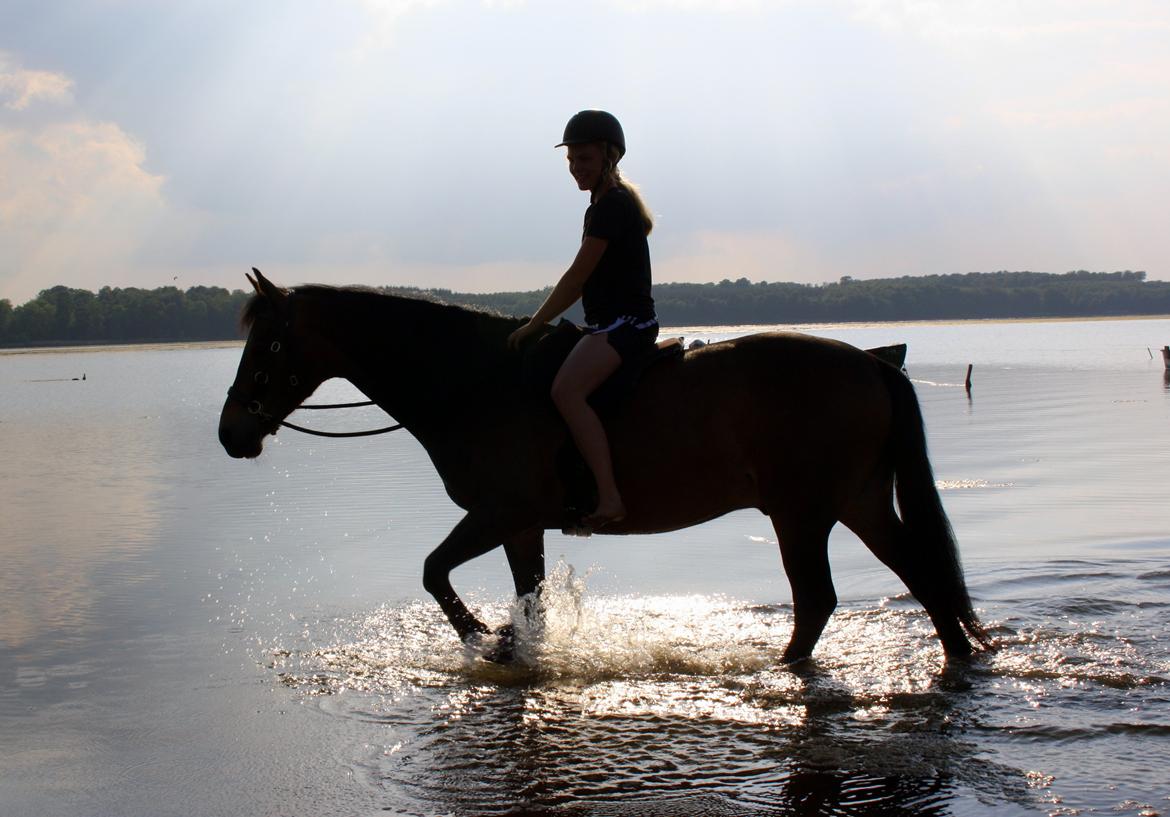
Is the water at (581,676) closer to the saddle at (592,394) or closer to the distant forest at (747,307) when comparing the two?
the saddle at (592,394)

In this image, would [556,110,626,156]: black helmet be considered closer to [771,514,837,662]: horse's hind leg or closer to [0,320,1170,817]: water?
[771,514,837,662]: horse's hind leg

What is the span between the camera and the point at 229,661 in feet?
23.6

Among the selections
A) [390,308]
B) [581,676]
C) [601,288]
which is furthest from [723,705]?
[390,308]

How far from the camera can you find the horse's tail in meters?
6.59

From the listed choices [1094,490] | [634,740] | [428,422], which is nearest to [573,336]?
[428,422]

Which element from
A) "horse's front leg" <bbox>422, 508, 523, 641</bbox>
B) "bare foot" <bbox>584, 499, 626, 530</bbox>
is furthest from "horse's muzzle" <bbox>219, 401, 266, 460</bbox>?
"bare foot" <bbox>584, 499, 626, 530</bbox>

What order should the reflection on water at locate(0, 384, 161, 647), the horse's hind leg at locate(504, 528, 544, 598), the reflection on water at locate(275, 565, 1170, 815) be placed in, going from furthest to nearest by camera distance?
the reflection on water at locate(0, 384, 161, 647), the horse's hind leg at locate(504, 528, 544, 598), the reflection on water at locate(275, 565, 1170, 815)

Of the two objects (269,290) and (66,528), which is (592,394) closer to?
(269,290)

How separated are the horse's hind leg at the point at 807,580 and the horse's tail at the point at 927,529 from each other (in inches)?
21.3

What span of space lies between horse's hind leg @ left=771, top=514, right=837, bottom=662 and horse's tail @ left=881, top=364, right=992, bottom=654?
54 centimetres

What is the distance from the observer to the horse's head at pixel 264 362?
6855 millimetres

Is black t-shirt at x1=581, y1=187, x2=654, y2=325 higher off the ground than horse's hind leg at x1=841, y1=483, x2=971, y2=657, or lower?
higher

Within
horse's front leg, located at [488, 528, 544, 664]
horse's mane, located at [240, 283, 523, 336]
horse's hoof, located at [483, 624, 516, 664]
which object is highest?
horse's mane, located at [240, 283, 523, 336]

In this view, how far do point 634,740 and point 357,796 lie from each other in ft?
4.14
